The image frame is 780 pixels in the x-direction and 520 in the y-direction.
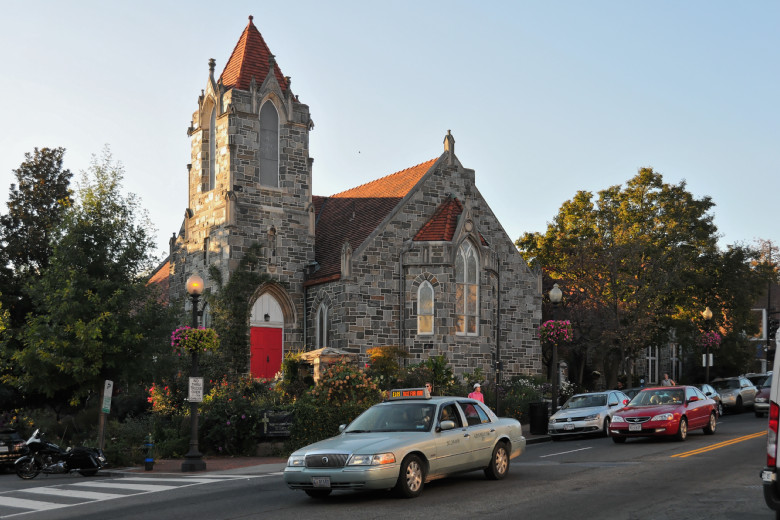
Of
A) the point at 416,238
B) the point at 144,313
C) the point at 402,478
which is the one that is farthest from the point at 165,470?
the point at 416,238

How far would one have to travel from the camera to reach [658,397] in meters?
21.1

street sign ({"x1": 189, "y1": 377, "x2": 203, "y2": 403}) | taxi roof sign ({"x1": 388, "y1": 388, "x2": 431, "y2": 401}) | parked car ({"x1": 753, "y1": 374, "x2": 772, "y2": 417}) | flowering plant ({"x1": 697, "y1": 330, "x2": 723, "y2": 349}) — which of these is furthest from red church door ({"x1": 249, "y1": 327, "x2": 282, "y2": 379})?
flowering plant ({"x1": 697, "y1": 330, "x2": 723, "y2": 349})

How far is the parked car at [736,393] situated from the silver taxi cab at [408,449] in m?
21.0

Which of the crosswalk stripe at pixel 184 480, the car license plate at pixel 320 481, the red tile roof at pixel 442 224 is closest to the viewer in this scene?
the car license plate at pixel 320 481

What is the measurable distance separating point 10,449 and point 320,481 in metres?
13.2

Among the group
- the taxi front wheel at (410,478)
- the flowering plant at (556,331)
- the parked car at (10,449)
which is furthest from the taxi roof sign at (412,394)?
the flowering plant at (556,331)

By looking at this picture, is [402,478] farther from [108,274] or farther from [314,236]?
[314,236]

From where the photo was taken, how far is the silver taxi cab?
11.9 meters

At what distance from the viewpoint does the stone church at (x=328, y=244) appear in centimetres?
3059

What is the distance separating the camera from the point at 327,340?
101 ft

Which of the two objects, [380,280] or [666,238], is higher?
[666,238]

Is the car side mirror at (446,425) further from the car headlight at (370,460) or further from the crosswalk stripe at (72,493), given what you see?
the crosswalk stripe at (72,493)

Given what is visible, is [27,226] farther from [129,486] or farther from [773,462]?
[773,462]

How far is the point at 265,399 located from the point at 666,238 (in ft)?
82.6
